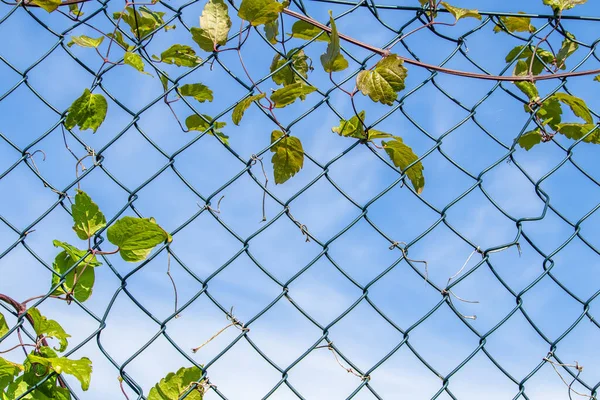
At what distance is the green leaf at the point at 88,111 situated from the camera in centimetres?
136

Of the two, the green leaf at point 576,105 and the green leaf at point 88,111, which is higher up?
the green leaf at point 88,111

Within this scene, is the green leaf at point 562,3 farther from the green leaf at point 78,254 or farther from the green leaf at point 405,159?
the green leaf at point 78,254

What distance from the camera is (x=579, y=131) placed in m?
1.77

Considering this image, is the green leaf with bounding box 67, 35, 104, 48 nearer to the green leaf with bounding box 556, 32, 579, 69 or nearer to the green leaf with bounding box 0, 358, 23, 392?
the green leaf with bounding box 0, 358, 23, 392

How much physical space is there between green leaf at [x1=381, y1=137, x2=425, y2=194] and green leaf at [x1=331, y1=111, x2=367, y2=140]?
6 cm

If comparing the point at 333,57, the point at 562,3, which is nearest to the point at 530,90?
the point at 562,3

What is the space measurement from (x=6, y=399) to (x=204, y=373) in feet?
1.30

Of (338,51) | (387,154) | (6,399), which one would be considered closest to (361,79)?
(338,51)

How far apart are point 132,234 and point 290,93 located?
45cm

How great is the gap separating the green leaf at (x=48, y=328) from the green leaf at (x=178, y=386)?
206mm

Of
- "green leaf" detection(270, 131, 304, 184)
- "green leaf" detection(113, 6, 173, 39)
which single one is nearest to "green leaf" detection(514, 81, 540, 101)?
"green leaf" detection(270, 131, 304, 184)

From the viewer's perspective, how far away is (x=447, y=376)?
1458mm

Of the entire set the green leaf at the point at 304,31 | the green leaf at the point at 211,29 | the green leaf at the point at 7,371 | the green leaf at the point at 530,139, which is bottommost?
the green leaf at the point at 530,139

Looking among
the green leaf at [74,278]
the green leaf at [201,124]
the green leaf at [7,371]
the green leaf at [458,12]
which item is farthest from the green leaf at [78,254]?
the green leaf at [458,12]
